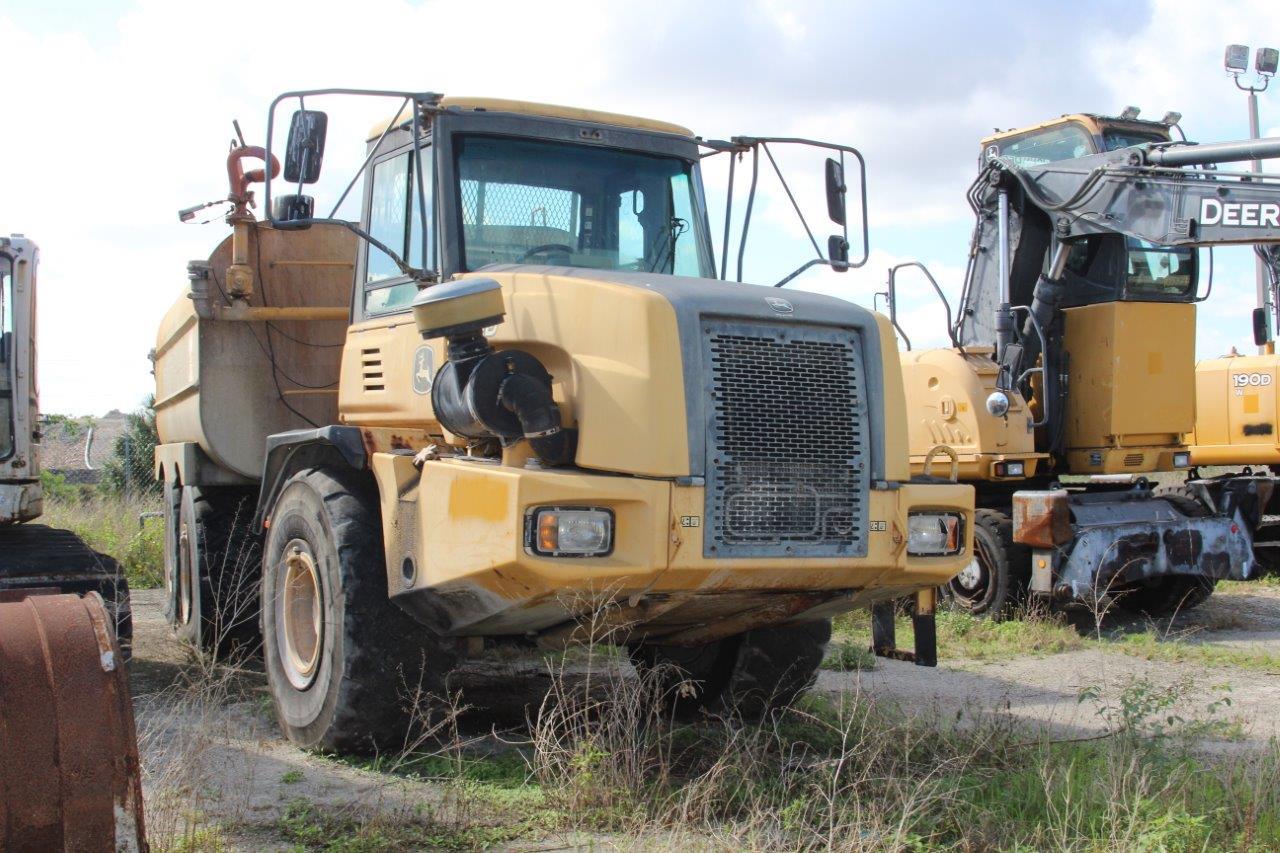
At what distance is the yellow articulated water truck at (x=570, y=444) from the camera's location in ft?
17.8

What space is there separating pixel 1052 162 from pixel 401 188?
23.7 ft

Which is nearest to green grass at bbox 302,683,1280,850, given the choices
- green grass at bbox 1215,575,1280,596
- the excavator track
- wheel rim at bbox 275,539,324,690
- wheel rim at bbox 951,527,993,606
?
wheel rim at bbox 275,539,324,690

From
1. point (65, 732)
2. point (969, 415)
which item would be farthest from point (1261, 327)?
point (65, 732)

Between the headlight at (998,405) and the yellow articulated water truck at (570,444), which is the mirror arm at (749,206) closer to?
the yellow articulated water truck at (570,444)

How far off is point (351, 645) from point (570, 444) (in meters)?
1.47

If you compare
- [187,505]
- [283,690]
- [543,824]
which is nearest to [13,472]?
[187,505]

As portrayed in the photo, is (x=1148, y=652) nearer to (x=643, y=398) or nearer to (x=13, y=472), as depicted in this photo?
(x=643, y=398)

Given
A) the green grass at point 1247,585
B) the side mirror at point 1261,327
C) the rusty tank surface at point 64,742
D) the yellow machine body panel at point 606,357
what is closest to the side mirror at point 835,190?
the yellow machine body panel at point 606,357

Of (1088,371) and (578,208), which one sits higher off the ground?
(578,208)

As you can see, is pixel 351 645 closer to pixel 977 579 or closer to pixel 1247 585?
pixel 977 579

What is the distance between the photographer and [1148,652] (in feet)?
33.4

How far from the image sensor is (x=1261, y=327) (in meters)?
14.3

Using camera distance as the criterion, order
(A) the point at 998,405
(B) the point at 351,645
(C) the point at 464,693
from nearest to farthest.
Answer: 1. (B) the point at 351,645
2. (C) the point at 464,693
3. (A) the point at 998,405

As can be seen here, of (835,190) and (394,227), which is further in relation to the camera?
(835,190)
